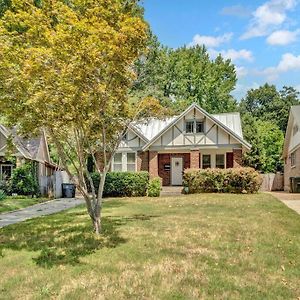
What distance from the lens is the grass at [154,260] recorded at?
583cm

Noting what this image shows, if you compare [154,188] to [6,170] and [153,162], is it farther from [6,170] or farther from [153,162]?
[6,170]

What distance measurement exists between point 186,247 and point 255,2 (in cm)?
964

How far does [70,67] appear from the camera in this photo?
8.08 m

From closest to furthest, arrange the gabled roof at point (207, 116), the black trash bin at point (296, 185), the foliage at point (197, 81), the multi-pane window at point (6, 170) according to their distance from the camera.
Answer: the multi-pane window at point (6, 170) < the black trash bin at point (296, 185) < the gabled roof at point (207, 116) < the foliage at point (197, 81)

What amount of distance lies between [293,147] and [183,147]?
27.8 ft

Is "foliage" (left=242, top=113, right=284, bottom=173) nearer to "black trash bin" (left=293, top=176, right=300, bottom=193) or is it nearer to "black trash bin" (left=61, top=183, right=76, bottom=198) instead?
"black trash bin" (left=293, top=176, right=300, bottom=193)

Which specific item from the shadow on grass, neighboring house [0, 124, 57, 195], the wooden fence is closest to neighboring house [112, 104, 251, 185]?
the wooden fence

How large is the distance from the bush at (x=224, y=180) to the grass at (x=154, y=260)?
11.4 m

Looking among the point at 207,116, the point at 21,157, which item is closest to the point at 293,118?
the point at 207,116

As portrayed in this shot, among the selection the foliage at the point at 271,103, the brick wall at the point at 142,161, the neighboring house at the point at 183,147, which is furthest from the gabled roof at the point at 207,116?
the foliage at the point at 271,103

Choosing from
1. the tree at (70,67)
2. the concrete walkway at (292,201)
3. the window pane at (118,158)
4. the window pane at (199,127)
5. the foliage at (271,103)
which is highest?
the foliage at (271,103)

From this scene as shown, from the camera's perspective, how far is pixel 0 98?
895cm

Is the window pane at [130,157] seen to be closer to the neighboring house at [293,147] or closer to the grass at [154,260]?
the neighboring house at [293,147]

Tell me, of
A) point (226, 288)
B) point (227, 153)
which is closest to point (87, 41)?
point (226, 288)
